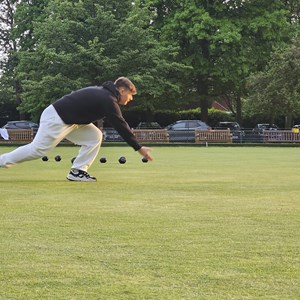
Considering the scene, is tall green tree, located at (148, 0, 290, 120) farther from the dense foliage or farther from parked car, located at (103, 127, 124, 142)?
parked car, located at (103, 127, 124, 142)

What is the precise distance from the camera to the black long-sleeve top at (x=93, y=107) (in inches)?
401

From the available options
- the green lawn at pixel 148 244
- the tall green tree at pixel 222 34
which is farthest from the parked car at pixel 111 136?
the green lawn at pixel 148 244

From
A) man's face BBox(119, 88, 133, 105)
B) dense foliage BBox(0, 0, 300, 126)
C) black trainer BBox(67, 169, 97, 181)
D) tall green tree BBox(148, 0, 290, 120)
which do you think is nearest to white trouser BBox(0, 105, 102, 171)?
man's face BBox(119, 88, 133, 105)

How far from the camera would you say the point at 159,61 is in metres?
49.0

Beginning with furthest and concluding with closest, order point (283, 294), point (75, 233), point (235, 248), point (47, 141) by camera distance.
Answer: point (47, 141) < point (75, 233) < point (235, 248) < point (283, 294)

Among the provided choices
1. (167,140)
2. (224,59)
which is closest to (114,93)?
(167,140)

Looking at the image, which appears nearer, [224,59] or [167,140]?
[167,140]

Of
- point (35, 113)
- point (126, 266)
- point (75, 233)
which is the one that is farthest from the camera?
point (35, 113)

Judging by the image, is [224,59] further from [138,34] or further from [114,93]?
[114,93]

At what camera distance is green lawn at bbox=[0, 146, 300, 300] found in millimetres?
4027

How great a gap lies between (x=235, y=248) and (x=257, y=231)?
2.84 ft

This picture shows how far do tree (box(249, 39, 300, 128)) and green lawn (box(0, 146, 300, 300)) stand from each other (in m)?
37.7

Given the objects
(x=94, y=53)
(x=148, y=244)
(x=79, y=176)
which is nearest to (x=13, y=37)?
(x=94, y=53)

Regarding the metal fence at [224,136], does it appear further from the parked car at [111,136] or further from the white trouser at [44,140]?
the white trouser at [44,140]
